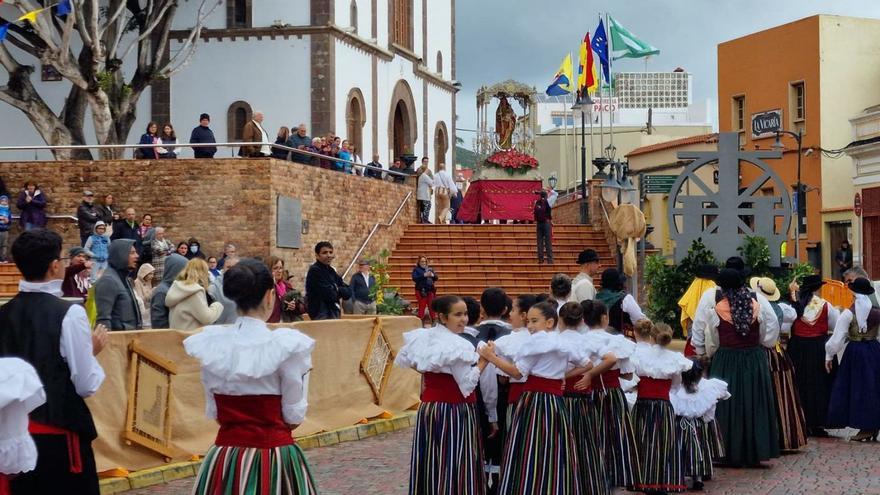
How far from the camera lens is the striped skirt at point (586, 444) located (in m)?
10.9

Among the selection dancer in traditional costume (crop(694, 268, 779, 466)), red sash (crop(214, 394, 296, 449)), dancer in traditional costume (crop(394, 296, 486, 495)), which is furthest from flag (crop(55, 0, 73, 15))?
red sash (crop(214, 394, 296, 449))

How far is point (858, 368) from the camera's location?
654 inches

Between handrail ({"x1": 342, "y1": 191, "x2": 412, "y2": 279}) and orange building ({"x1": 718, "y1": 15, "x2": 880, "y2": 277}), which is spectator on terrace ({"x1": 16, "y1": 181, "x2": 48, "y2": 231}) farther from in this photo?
orange building ({"x1": 718, "y1": 15, "x2": 880, "y2": 277})

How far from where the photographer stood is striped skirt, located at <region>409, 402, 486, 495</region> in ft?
33.4

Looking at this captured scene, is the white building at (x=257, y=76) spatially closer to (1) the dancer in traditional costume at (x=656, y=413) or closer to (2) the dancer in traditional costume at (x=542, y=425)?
(1) the dancer in traditional costume at (x=656, y=413)

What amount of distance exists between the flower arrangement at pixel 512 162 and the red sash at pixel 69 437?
119ft

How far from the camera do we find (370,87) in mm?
41781

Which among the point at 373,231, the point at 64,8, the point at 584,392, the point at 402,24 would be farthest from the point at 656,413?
the point at 402,24

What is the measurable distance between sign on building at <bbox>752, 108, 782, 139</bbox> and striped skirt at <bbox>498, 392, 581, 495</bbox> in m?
39.8

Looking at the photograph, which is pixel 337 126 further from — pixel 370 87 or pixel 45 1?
pixel 45 1

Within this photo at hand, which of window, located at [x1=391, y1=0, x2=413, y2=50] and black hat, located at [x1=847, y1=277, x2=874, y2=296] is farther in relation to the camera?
window, located at [x1=391, y1=0, x2=413, y2=50]

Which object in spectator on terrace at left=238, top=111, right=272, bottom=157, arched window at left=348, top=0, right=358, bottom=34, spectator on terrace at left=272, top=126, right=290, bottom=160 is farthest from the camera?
arched window at left=348, top=0, right=358, bottom=34

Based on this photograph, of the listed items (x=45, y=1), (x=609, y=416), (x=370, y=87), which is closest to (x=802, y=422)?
(x=609, y=416)

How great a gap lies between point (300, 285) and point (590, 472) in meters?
19.8
